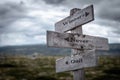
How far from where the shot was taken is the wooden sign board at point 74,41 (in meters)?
7.94

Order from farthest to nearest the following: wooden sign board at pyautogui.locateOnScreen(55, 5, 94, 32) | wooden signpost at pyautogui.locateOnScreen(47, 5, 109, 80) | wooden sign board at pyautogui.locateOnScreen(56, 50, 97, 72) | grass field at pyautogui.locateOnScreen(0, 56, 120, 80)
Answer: grass field at pyautogui.locateOnScreen(0, 56, 120, 80) < wooden sign board at pyautogui.locateOnScreen(55, 5, 94, 32) < wooden signpost at pyautogui.locateOnScreen(47, 5, 109, 80) < wooden sign board at pyautogui.locateOnScreen(56, 50, 97, 72)

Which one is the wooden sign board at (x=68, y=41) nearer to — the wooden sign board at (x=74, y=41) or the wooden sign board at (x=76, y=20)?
the wooden sign board at (x=74, y=41)

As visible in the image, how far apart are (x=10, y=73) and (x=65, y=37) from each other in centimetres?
7143

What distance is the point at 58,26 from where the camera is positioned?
929 cm

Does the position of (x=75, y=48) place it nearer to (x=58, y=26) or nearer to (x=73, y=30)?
(x=73, y=30)

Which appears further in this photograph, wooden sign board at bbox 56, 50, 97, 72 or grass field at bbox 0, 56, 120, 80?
grass field at bbox 0, 56, 120, 80

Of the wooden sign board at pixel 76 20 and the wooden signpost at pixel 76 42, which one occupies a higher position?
the wooden sign board at pixel 76 20

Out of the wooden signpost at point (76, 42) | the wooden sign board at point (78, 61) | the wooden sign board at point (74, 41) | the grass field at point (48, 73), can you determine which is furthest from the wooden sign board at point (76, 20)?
the grass field at point (48, 73)

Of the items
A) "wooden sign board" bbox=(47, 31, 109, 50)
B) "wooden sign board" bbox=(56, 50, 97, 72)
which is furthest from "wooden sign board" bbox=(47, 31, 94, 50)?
"wooden sign board" bbox=(56, 50, 97, 72)

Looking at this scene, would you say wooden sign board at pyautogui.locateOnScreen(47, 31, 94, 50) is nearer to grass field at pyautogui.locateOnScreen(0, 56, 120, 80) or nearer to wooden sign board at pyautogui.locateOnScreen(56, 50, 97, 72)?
wooden sign board at pyautogui.locateOnScreen(56, 50, 97, 72)

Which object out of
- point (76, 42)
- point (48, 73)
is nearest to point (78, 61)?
point (76, 42)

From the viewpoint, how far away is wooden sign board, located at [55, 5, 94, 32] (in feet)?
26.3

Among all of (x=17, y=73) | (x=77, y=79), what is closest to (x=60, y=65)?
(x=77, y=79)

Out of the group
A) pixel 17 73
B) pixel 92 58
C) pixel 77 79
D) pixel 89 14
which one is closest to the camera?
pixel 92 58
